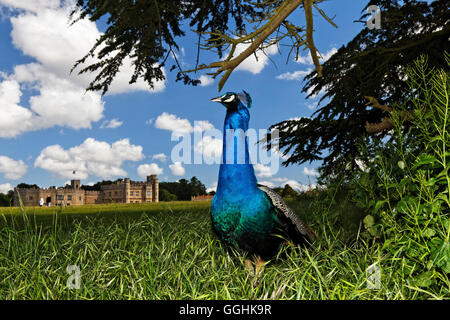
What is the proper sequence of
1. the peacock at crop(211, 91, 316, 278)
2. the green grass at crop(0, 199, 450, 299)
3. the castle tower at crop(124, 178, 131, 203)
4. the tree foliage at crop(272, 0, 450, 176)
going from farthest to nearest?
1. the castle tower at crop(124, 178, 131, 203)
2. the tree foliage at crop(272, 0, 450, 176)
3. the peacock at crop(211, 91, 316, 278)
4. the green grass at crop(0, 199, 450, 299)

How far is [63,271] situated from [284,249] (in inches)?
91.5

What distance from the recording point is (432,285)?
2990 millimetres

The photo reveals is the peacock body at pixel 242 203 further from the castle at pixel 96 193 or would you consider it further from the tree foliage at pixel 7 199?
the castle at pixel 96 193

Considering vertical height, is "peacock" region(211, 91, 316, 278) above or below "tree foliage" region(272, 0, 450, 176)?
below

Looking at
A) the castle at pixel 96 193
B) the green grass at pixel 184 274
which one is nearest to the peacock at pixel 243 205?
the green grass at pixel 184 274

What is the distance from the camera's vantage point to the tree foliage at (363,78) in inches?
242

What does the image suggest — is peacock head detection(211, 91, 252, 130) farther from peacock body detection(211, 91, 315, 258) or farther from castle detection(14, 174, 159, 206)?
castle detection(14, 174, 159, 206)

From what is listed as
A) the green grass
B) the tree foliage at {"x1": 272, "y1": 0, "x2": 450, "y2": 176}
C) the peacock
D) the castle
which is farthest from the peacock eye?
the castle

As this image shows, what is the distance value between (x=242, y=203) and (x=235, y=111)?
37.6 inches

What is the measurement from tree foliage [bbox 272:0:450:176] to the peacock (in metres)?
3.09

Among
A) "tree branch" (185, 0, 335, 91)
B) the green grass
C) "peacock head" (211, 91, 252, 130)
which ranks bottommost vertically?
the green grass

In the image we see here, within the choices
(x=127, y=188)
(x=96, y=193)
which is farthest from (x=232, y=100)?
(x=96, y=193)

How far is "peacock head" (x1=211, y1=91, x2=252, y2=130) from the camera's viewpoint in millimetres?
3533
